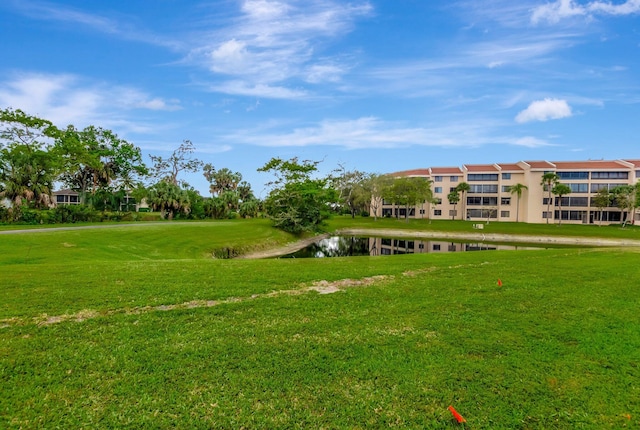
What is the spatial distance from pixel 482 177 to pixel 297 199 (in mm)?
64163

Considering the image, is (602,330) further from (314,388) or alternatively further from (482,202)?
(482,202)

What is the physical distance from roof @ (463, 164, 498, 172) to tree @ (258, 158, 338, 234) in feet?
190

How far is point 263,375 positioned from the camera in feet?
18.4

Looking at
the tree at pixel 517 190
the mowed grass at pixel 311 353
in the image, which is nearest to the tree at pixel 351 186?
the tree at pixel 517 190

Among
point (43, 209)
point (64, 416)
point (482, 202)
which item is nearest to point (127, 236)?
point (43, 209)

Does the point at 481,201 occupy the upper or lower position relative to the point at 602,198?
lower

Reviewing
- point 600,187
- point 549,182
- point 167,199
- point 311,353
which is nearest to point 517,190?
point 549,182

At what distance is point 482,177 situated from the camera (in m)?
95.0

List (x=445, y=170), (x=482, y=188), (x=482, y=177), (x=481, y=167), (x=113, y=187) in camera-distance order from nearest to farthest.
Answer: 1. (x=113, y=187)
2. (x=482, y=188)
3. (x=482, y=177)
4. (x=481, y=167)
5. (x=445, y=170)

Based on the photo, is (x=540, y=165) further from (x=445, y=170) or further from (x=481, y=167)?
(x=445, y=170)

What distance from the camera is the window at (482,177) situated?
307ft

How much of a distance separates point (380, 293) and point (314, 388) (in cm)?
603

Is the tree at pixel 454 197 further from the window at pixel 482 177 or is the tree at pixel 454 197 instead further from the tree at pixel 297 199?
the tree at pixel 297 199

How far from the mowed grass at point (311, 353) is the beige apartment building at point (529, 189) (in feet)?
281
